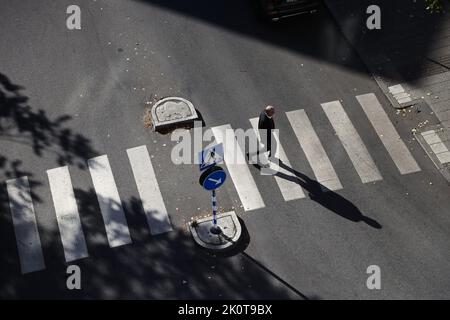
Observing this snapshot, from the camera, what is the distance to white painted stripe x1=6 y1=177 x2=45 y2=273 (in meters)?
12.9

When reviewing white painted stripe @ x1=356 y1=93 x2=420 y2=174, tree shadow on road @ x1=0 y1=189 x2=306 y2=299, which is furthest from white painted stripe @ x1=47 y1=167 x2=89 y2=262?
white painted stripe @ x1=356 y1=93 x2=420 y2=174

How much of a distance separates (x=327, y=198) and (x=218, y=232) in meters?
2.91

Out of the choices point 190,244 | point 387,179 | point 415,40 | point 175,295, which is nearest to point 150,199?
point 190,244

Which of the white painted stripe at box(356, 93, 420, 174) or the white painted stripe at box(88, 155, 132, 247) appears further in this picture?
the white painted stripe at box(356, 93, 420, 174)

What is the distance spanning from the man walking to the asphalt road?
2.32 feet

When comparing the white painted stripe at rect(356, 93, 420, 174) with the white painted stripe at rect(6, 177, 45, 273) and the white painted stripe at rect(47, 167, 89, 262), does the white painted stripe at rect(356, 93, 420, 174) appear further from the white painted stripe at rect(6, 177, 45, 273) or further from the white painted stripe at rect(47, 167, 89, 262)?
the white painted stripe at rect(6, 177, 45, 273)

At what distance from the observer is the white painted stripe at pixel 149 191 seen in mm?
13469

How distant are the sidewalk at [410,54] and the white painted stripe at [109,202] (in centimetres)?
814

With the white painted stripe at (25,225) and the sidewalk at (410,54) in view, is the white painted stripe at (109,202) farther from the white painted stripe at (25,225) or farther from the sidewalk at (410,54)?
the sidewalk at (410,54)

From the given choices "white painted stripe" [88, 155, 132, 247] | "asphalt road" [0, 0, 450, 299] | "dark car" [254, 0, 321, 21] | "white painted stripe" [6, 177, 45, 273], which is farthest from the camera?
"dark car" [254, 0, 321, 21]

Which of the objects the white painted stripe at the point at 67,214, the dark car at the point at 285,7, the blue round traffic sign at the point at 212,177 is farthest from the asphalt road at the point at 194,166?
the blue round traffic sign at the point at 212,177

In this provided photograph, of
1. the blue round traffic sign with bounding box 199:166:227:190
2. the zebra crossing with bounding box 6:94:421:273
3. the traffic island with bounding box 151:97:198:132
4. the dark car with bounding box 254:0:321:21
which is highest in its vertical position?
the dark car with bounding box 254:0:321:21

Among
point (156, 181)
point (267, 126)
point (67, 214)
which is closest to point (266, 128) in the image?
point (267, 126)
